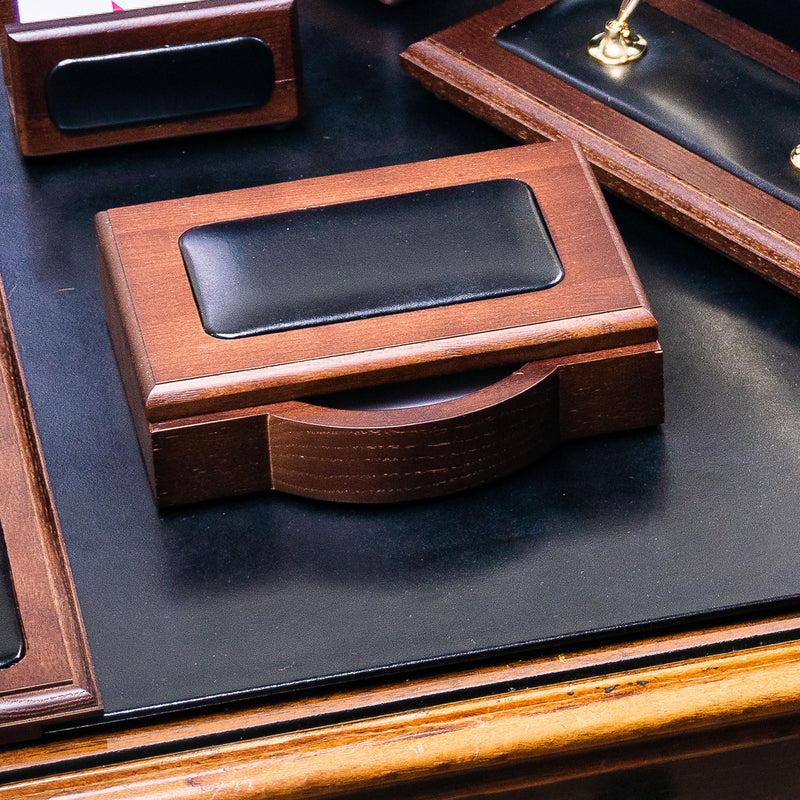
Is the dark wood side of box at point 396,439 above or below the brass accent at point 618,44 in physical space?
below

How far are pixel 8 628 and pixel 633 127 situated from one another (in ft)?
1.66

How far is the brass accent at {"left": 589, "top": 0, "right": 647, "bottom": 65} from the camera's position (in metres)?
0.92

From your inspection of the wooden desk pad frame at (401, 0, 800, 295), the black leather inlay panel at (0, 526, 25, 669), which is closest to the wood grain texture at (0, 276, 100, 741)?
the black leather inlay panel at (0, 526, 25, 669)

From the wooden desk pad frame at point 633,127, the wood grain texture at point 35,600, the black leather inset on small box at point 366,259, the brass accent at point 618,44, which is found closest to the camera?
the wood grain texture at point 35,600

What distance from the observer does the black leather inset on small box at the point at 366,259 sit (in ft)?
2.34

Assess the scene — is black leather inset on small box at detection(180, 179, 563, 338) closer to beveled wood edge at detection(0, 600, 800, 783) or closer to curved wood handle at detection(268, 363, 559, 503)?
curved wood handle at detection(268, 363, 559, 503)

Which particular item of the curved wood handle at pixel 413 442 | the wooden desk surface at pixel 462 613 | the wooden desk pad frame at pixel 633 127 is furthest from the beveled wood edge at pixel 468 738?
the wooden desk pad frame at pixel 633 127

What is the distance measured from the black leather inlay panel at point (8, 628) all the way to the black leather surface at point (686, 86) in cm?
50

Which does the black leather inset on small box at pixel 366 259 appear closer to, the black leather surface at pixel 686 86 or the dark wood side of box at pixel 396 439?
the dark wood side of box at pixel 396 439

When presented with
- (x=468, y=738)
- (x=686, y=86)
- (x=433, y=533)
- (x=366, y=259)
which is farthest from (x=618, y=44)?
(x=468, y=738)

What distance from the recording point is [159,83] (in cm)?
90

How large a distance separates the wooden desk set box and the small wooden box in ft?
0.51

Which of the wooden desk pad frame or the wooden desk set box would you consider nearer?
the wooden desk set box

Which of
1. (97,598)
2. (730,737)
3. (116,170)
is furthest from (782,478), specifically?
(116,170)
